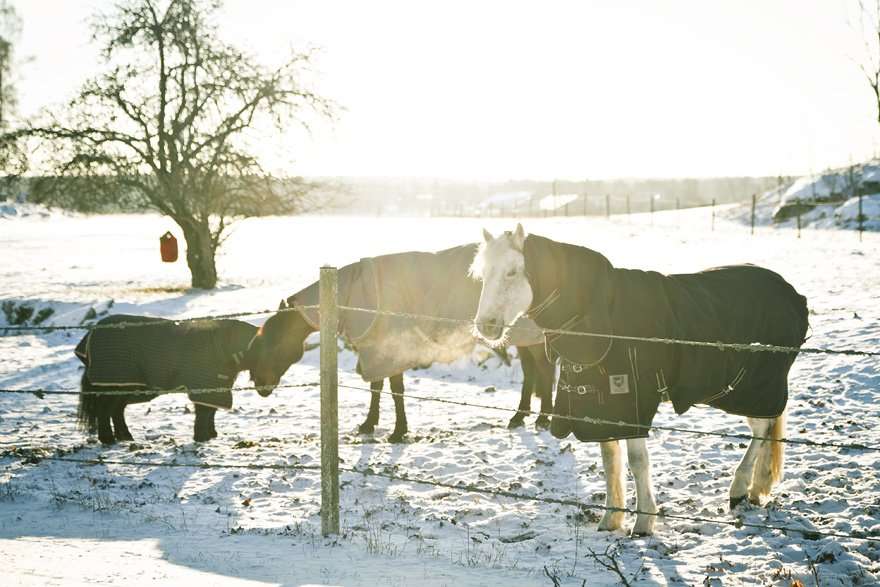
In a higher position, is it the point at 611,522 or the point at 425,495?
the point at 611,522

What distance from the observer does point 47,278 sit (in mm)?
26125

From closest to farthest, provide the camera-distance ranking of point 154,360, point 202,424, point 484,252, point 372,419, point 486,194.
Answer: point 484,252
point 154,360
point 202,424
point 372,419
point 486,194

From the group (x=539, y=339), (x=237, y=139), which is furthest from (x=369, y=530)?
(x=237, y=139)

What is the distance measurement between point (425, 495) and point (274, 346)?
2.90 m

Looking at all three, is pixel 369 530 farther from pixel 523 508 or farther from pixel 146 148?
pixel 146 148

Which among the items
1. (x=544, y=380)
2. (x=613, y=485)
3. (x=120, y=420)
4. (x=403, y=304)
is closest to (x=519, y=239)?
(x=613, y=485)

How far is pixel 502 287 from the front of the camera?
16.6ft

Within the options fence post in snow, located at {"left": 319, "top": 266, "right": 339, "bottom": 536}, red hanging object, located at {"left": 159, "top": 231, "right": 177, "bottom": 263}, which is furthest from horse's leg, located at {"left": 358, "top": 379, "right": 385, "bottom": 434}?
red hanging object, located at {"left": 159, "top": 231, "right": 177, "bottom": 263}

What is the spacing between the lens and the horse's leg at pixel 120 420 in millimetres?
8641

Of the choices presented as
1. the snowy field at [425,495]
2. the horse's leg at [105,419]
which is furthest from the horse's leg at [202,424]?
the horse's leg at [105,419]

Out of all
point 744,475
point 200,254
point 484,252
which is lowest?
point 744,475

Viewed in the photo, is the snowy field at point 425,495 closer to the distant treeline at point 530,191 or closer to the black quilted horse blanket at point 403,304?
the black quilted horse blanket at point 403,304

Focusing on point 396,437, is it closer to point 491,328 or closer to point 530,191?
point 491,328

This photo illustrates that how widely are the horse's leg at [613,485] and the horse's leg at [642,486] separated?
0.50ft
